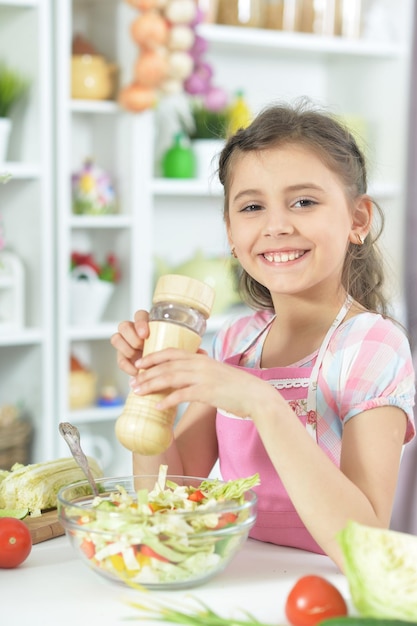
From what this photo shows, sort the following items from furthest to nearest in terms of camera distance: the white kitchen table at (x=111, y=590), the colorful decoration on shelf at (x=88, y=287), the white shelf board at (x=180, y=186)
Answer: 1. the white shelf board at (x=180, y=186)
2. the colorful decoration on shelf at (x=88, y=287)
3. the white kitchen table at (x=111, y=590)

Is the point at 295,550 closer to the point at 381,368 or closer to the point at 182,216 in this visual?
the point at 381,368

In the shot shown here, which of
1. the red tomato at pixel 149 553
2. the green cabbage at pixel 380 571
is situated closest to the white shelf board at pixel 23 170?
the red tomato at pixel 149 553

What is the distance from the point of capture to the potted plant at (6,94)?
10.1 feet

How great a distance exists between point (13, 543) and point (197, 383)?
285 millimetres

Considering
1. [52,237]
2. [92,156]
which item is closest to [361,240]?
[52,237]

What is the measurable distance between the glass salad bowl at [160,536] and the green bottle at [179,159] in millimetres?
2461

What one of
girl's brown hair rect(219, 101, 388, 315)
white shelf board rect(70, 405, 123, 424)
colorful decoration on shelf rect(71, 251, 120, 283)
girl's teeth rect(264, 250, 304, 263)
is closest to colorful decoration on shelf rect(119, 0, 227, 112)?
colorful decoration on shelf rect(71, 251, 120, 283)

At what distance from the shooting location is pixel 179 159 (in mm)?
3475

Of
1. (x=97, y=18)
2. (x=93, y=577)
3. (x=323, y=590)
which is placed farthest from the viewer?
(x=97, y=18)

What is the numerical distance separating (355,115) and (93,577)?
305 centimetres

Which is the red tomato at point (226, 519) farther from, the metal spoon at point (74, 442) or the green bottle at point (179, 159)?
the green bottle at point (179, 159)

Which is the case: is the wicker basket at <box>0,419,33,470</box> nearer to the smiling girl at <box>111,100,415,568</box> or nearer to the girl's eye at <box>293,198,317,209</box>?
the smiling girl at <box>111,100,415,568</box>

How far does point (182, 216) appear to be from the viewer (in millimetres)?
3814

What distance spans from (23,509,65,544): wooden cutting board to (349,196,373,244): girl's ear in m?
0.60
